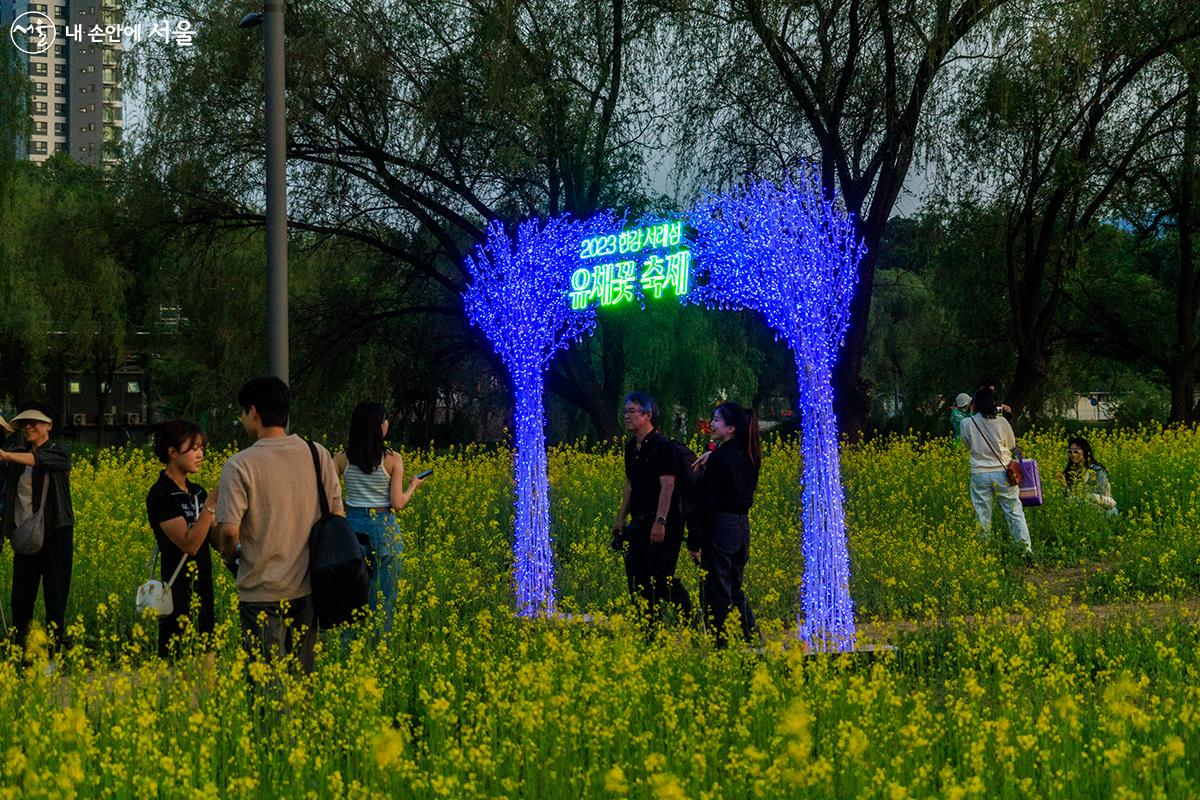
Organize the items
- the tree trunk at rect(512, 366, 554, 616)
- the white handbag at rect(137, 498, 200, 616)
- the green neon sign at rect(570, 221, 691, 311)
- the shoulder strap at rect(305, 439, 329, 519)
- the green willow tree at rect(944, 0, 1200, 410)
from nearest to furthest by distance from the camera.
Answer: the shoulder strap at rect(305, 439, 329, 519)
the white handbag at rect(137, 498, 200, 616)
the tree trunk at rect(512, 366, 554, 616)
the green neon sign at rect(570, 221, 691, 311)
the green willow tree at rect(944, 0, 1200, 410)

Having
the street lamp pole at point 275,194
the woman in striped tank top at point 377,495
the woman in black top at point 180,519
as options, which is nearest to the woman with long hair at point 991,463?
the woman in striped tank top at point 377,495

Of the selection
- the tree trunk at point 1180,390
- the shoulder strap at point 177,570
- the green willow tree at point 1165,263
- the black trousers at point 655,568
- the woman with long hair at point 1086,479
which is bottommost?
the black trousers at point 655,568

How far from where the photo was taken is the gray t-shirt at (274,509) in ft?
18.2

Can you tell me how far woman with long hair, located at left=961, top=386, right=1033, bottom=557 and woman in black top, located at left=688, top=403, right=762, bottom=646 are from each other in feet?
16.7

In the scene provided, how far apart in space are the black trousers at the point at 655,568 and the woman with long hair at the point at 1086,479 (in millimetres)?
6742

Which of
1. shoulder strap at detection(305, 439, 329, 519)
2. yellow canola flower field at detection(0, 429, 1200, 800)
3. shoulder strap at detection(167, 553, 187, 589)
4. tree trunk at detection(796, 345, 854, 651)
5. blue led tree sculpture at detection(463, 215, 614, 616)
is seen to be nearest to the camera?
yellow canola flower field at detection(0, 429, 1200, 800)

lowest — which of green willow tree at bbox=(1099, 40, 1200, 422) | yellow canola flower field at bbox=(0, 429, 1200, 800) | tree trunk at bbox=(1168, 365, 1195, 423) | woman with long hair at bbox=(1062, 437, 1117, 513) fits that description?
yellow canola flower field at bbox=(0, 429, 1200, 800)

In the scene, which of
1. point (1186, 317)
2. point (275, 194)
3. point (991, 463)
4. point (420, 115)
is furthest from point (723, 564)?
point (1186, 317)

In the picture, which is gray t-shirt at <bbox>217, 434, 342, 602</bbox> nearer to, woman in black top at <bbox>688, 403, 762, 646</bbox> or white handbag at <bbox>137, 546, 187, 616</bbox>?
A: white handbag at <bbox>137, 546, 187, 616</bbox>

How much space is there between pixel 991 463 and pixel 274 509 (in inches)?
341

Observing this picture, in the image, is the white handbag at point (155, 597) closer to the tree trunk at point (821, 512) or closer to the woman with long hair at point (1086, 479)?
the tree trunk at point (821, 512)

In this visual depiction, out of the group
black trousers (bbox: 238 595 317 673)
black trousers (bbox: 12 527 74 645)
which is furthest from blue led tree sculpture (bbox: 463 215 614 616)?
black trousers (bbox: 238 595 317 673)

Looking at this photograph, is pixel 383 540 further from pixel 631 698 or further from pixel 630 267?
pixel 630 267

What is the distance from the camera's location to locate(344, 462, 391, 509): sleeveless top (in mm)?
7949
